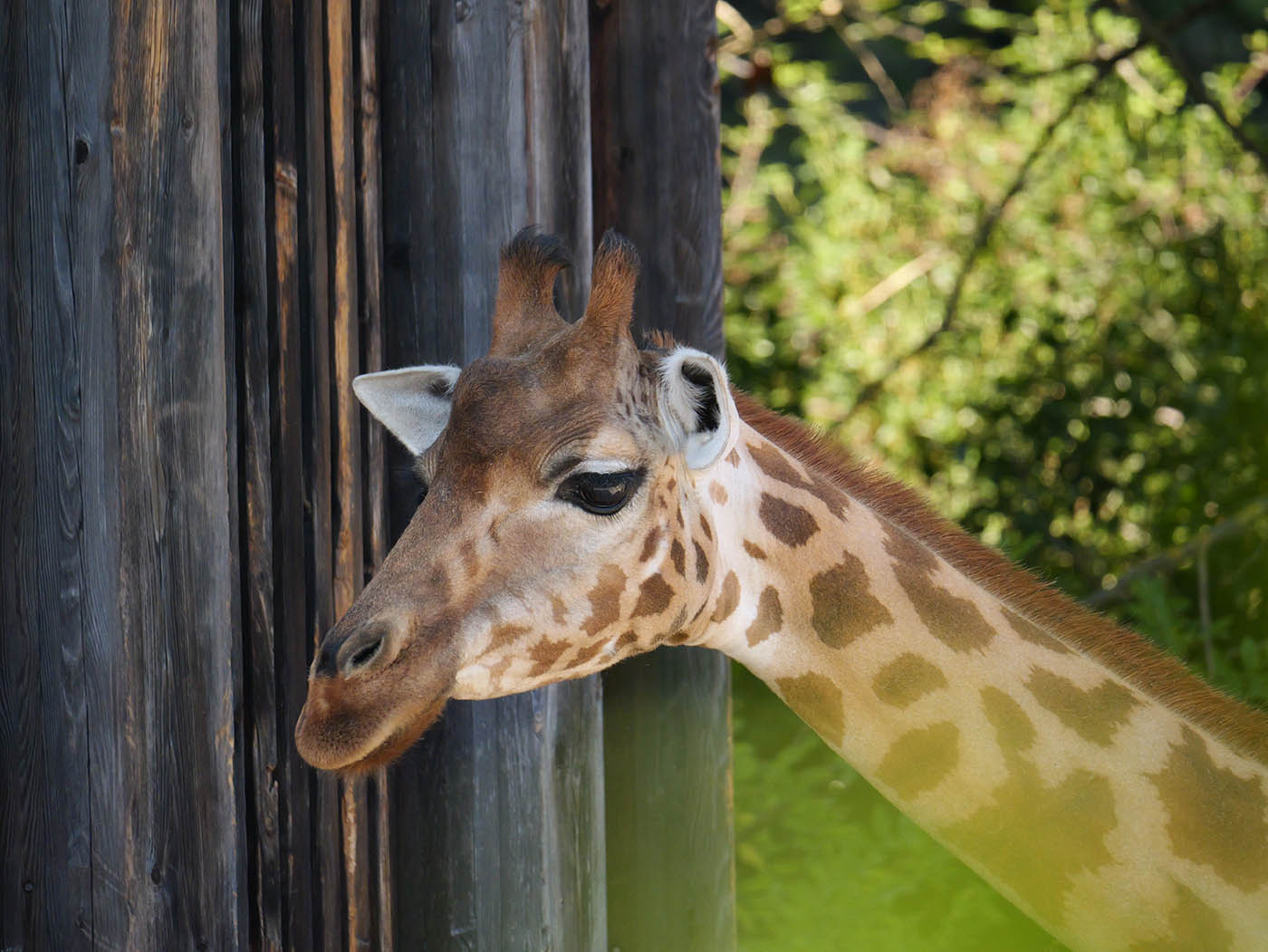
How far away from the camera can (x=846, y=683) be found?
7.80ft

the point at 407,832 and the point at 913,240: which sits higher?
the point at 913,240

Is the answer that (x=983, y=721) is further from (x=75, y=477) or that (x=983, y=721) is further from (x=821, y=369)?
(x=821, y=369)

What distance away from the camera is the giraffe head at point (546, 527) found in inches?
78.3

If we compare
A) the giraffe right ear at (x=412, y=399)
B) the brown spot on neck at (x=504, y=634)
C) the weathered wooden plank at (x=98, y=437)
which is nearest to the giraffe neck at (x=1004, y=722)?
the brown spot on neck at (x=504, y=634)

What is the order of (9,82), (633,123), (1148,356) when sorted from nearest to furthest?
(9,82), (633,123), (1148,356)

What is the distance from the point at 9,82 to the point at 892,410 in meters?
4.92

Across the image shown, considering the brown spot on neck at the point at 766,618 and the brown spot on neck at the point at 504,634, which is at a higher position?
the brown spot on neck at the point at 504,634

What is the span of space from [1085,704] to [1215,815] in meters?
0.28

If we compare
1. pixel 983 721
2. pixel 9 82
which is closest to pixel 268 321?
pixel 9 82

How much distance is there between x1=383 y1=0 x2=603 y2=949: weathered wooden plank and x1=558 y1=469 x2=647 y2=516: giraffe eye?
725 mm

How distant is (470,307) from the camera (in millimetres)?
2750

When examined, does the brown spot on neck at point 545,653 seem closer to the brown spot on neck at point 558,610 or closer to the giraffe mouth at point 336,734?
the brown spot on neck at point 558,610

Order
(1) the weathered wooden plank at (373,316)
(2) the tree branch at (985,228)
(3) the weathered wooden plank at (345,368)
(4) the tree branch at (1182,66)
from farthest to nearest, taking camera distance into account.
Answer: (2) the tree branch at (985,228), (4) the tree branch at (1182,66), (1) the weathered wooden plank at (373,316), (3) the weathered wooden plank at (345,368)

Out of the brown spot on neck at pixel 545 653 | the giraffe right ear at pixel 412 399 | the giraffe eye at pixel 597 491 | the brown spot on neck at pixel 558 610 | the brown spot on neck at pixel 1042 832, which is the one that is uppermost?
the giraffe right ear at pixel 412 399
